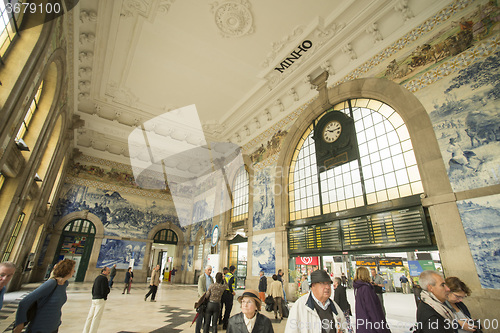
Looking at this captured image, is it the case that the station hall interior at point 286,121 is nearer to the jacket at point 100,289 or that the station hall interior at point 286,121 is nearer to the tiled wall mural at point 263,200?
the tiled wall mural at point 263,200

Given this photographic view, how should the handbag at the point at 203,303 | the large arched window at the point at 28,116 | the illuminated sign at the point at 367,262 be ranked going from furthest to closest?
1. the large arched window at the point at 28,116
2. the illuminated sign at the point at 367,262
3. the handbag at the point at 203,303

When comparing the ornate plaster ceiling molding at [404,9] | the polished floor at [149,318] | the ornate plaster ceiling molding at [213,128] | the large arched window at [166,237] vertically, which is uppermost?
the ornate plaster ceiling molding at [213,128]

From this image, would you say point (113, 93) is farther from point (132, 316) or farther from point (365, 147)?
point (365, 147)

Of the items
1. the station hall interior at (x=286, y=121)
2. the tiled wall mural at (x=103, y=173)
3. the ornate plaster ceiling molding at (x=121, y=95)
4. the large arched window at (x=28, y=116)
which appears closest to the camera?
the station hall interior at (x=286, y=121)

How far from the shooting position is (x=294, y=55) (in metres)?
8.67

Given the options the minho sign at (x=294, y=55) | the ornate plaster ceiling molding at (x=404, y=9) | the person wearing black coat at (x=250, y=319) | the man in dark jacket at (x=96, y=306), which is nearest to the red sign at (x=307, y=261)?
the man in dark jacket at (x=96, y=306)

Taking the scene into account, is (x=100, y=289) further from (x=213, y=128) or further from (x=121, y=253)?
(x=121, y=253)

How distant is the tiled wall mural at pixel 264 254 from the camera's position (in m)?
8.97

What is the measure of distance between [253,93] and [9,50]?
770 cm

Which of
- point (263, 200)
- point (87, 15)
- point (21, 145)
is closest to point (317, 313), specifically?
point (21, 145)

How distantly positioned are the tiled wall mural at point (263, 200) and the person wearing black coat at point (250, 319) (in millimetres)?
7596

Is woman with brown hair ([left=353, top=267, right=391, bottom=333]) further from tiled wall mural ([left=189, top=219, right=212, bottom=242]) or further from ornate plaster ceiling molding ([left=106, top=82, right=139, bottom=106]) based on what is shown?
tiled wall mural ([left=189, top=219, right=212, bottom=242])

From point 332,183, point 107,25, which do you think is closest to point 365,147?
point 332,183

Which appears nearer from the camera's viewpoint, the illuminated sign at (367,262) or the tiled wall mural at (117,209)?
the illuminated sign at (367,262)
